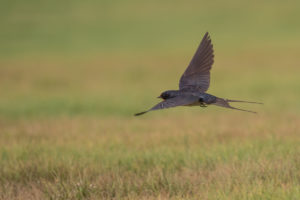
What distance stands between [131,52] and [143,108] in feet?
46.7

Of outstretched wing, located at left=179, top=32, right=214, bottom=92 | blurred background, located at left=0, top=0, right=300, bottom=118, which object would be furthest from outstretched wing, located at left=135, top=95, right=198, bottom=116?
blurred background, located at left=0, top=0, right=300, bottom=118

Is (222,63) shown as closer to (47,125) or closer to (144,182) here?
(47,125)

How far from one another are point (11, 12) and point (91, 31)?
6.23 m

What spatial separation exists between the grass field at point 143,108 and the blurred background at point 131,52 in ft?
0.21

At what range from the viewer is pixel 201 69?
6.31 m

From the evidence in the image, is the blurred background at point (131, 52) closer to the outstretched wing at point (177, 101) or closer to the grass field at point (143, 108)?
the grass field at point (143, 108)

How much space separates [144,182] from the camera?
572cm

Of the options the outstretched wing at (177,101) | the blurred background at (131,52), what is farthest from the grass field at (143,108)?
the outstretched wing at (177,101)

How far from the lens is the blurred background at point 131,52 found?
567 inches

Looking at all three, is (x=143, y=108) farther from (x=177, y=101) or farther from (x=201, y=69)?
(x=177, y=101)

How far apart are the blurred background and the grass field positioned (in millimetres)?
65

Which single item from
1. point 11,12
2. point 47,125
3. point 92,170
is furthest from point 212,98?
point 11,12

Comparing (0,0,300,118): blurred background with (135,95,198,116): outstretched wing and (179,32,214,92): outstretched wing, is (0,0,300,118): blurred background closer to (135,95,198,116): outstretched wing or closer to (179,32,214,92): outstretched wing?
(179,32,214,92): outstretched wing

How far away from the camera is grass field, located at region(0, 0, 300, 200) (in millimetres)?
5691
